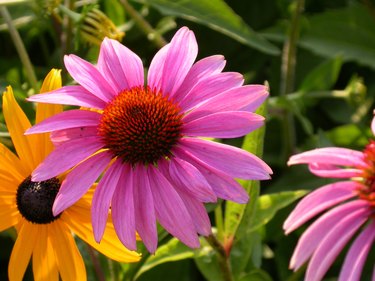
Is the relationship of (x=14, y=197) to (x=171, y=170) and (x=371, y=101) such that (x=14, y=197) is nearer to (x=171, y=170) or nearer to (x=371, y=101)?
(x=171, y=170)

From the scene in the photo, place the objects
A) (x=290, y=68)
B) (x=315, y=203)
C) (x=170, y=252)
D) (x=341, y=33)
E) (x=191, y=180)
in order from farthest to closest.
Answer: (x=341, y=33) < (x=290, y=68) < (x=170, y=252) < (x=315, y=203) < (x=191, y=180)

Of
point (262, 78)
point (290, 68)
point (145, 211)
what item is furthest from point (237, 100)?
point (262, 78)

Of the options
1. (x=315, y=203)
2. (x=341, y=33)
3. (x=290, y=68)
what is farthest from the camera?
(x=341, y=33)

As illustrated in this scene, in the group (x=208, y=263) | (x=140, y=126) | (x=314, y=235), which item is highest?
(x=140, y=126)

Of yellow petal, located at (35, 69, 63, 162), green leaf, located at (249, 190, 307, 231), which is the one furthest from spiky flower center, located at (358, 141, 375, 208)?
yellow petal, located at (35, 69, 63, 162)

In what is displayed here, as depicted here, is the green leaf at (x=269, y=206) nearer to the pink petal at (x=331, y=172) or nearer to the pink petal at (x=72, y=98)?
the pink petal at (x=331, y=172)

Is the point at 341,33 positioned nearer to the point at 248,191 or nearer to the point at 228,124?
the point at 248,191

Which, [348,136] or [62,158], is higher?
[62,158]
